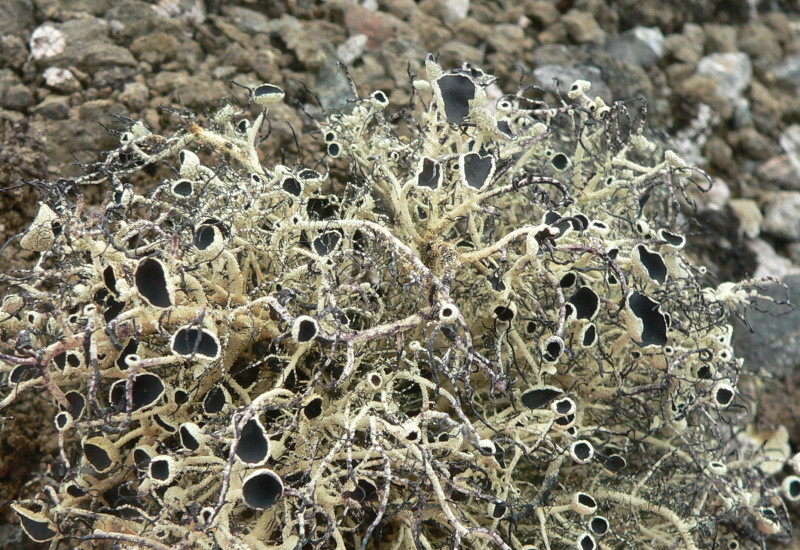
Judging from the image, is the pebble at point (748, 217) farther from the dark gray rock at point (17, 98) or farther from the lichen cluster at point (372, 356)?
the dark gray rock at point (17, 98)

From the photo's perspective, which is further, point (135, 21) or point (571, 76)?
point (571, 76)

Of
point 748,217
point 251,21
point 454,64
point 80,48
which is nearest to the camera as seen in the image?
point 80,48

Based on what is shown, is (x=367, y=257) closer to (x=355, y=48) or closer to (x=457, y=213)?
(x=457, y=213)

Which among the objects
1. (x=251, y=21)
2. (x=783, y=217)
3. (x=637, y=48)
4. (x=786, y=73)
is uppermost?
(x=251, y=21)

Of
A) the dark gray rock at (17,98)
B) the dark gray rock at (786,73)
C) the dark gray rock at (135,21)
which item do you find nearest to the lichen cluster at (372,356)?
the dark gray rock at (17,98)

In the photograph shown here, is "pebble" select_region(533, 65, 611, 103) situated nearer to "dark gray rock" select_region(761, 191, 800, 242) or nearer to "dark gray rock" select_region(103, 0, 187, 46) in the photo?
"dark gray rock" select_region(761, 191, 800, 242)

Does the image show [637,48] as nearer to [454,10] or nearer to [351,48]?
[454,10]

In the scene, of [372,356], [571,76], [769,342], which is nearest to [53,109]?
[372,356]
